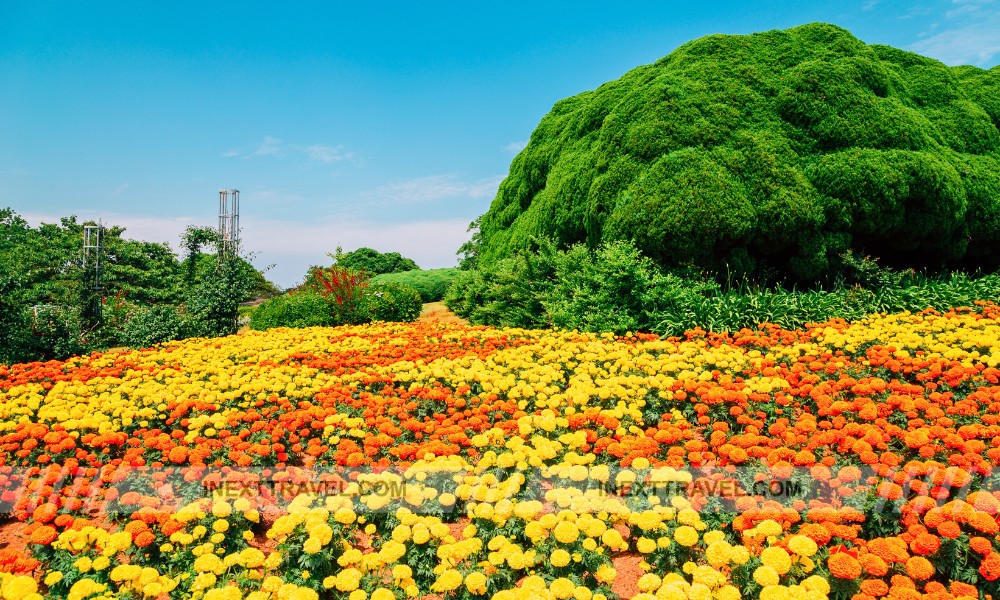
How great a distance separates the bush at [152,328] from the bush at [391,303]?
3.85m

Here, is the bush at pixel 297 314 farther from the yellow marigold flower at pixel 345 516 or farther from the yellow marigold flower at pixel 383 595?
the yellow marigold flower at pixel 383 595

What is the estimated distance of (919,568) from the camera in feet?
8.48

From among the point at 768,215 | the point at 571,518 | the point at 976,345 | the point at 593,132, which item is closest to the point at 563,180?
the point at 593,132

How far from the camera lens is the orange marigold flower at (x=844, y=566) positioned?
8.54 feet

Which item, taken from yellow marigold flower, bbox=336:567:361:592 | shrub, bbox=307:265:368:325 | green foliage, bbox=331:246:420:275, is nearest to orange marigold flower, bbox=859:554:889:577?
yellow marigold flower, bbox=336:567:361:592

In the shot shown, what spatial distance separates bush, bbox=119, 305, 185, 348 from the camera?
11.4 meters

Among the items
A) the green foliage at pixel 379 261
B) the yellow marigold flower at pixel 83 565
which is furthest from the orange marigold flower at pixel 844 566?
the green foliage at pixel 379 261

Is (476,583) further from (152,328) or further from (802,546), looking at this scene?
A: (152,328)

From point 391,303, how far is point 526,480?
35.1 ft

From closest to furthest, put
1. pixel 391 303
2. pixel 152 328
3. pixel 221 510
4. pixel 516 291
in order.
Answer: pixel 221 510, pixel 152 328, pixel 516 291, pixel 391 303

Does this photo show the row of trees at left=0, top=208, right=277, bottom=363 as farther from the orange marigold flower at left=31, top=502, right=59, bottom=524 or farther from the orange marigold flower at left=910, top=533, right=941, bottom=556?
the orange marigold flower at left=910, top=533, right=941, bottom=556

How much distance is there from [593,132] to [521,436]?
34.3ft

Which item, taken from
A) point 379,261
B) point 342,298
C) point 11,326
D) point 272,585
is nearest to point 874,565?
point 272,585

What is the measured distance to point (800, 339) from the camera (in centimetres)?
719
